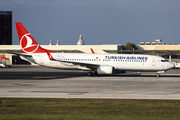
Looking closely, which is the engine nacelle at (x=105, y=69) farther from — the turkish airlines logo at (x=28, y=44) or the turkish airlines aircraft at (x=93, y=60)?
the turkish airlines logo at (x=28, y=44)

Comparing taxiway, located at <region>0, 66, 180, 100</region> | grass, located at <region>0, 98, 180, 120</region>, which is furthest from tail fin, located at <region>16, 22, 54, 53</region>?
grass, located at <region>0, 98, 180, 120</region>

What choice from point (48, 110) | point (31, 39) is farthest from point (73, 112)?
point (31, 39)

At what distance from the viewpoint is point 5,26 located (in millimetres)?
108125

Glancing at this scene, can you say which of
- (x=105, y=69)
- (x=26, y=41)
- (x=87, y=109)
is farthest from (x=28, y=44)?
(x=87, y=109)

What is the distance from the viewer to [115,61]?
38.9m

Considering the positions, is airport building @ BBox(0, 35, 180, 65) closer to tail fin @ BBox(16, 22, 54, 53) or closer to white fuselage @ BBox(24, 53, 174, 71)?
tail fin @ BBox(16, 22, 54, 53)

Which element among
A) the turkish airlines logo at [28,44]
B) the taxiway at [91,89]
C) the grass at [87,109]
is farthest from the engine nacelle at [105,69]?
the grass at [87,109]

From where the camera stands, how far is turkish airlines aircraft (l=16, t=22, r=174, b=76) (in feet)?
124

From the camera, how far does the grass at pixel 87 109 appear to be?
12227 millimetres

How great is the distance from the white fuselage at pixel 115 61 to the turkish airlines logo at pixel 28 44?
1302mm

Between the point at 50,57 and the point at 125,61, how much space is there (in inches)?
431

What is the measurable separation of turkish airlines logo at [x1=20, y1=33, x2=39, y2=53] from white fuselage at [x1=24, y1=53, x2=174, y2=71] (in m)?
1.30

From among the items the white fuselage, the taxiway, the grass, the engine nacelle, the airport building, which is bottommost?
the taxiway

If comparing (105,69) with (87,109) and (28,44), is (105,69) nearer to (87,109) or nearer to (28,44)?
(28,44)
